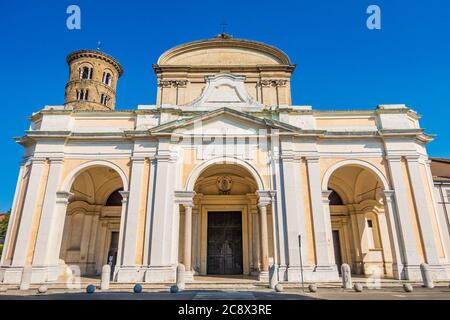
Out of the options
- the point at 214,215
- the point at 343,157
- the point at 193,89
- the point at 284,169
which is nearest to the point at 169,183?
the point at 214,215

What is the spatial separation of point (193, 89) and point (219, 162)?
612 cm

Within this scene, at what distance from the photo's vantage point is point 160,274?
41.9ft

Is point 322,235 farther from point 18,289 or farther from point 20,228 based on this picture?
point 20,228

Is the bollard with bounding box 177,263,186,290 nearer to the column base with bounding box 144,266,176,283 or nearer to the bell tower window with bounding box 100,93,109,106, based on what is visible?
the column base with bounding box 144,266,176,283

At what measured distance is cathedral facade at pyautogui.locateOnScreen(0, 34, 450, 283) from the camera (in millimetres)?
13414

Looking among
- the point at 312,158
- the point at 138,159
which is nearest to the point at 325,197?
the point at 312,158

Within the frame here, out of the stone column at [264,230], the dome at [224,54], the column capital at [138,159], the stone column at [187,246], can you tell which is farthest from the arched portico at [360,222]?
the column capital at [138,159]

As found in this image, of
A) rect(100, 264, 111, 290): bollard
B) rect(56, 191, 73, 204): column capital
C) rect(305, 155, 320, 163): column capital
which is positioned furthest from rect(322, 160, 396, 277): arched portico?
rect(56, 191, 73, 204): column capital

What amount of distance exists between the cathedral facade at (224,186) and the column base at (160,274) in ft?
0.15

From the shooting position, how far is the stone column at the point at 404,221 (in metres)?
13.0

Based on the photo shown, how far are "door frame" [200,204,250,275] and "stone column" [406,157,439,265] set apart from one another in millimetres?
8904

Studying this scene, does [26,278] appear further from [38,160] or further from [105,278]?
[38,160]

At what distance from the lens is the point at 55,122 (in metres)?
15.7

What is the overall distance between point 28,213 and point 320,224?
14.1m
